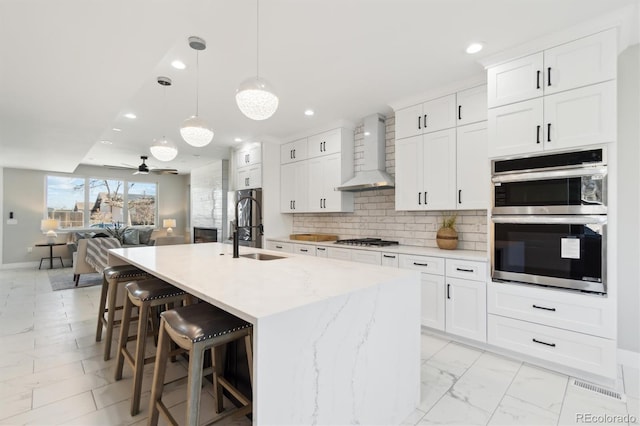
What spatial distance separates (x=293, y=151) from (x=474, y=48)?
319cm

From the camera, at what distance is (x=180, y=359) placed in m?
2.59

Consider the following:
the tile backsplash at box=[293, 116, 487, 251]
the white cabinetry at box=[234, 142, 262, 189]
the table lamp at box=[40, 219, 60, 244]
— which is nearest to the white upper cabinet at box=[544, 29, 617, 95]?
the tile backsplash at box=[293, 116, 487, 251]

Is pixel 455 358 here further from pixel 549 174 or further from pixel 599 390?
pixel 549 174

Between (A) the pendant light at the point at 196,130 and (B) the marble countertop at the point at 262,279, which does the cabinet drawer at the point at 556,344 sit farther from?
(A) the pendant light at the point at 196,130

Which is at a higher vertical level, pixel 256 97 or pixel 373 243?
pixel 256 97

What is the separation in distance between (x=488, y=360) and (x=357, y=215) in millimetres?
2492

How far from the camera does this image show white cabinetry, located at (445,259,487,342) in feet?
8.84

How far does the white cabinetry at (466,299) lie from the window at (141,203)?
30.4ft

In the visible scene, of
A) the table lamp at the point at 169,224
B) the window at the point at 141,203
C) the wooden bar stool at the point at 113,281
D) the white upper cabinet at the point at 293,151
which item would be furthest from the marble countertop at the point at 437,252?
the window at the point at 141,203

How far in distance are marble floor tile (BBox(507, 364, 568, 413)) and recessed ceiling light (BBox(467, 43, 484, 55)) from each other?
2618 mm

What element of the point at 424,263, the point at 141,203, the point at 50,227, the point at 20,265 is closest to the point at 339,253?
the point at 424,263

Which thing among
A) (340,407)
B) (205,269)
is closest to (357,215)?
(205,269)

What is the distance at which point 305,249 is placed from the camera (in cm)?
443

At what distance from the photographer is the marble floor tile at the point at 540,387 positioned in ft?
6.45
